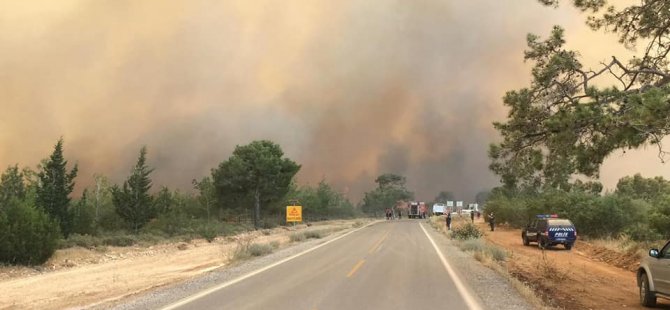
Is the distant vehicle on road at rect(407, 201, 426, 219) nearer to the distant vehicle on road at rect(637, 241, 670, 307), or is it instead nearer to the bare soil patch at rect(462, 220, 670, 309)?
the bare soil patch at rect(462, 220, 670, 309)

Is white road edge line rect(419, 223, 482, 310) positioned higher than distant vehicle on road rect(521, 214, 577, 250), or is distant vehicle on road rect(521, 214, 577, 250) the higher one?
distant vehicle on road rect(521, 214, 577, 250)

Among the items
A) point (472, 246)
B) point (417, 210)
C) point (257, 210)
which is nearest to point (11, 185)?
point (257, 210)

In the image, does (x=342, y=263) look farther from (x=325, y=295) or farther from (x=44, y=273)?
(x=44, y=273)

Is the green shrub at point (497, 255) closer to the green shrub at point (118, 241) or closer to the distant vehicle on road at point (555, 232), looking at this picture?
the distant vehicle on road at point (555, 232)

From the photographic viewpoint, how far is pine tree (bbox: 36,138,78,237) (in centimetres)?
4919

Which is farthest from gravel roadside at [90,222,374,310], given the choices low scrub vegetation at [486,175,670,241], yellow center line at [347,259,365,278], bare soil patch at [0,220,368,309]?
low scrub vegetation at [486,175,670,241]

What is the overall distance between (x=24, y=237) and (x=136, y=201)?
28324 mm

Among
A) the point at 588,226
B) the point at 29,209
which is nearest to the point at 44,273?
the point at 29,209

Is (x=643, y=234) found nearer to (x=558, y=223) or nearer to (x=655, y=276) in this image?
(x=558, y=223)

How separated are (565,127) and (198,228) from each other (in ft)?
173

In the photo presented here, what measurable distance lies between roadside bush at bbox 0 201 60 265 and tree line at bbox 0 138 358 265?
0.16 ft

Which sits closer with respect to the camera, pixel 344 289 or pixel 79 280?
pixel 344 289

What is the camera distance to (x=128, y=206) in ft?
193

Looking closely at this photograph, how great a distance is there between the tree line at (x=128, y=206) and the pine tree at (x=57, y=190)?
0.08m
